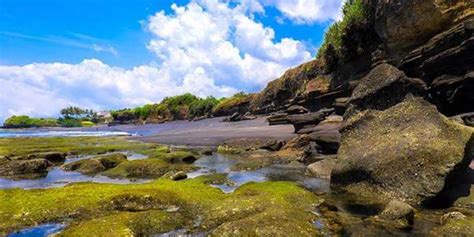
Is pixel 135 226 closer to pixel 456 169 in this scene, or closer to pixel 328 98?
pixel 456 169

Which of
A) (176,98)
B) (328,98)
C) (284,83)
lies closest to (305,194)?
(328,98)

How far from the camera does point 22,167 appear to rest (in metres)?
34.6

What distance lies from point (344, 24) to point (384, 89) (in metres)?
33.5

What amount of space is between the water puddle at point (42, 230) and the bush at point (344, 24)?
4629 cm

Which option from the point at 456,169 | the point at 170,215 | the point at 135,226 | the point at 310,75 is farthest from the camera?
the point at 310,75

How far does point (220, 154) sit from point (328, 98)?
23.8 metres

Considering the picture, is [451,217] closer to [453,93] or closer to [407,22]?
[453,93]

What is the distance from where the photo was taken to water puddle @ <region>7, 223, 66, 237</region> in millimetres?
14930

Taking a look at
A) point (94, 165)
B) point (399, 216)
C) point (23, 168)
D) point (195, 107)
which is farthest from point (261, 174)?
point (195, 107)

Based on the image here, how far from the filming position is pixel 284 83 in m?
92.1

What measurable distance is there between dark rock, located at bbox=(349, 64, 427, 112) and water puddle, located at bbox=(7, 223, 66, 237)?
1766 cm

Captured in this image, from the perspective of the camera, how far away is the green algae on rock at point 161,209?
14.2 metres

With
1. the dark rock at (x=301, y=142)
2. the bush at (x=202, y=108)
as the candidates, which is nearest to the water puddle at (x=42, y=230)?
the dark rock at (x=301, y=142)

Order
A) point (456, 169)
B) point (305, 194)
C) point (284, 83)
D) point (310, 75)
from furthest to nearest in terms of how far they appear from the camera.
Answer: point (284, 83) → point (310, 75) → point (305, 194) → point (456, 169)
